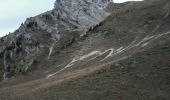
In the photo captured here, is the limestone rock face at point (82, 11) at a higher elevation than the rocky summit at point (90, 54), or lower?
higher

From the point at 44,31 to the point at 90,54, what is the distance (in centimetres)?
2706

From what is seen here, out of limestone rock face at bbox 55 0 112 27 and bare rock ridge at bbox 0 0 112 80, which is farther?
limestone rock face at bbox 55 0 112 27

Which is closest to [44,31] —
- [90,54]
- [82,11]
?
[82,11]

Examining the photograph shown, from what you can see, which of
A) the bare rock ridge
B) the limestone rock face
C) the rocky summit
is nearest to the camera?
the rocky summit

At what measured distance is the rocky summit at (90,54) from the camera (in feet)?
177

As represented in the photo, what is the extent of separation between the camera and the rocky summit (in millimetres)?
54031

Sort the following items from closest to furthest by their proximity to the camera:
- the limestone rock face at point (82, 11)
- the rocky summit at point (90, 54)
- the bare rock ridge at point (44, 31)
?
1. the rocky summit at point (90, 54)
2. the bare rock ridge at point (44, 31)
3. the limestone rock face at point (82, 11)

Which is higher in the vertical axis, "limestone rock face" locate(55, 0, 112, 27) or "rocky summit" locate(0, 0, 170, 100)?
"limestone rock face" locate(55, 0, 112, 27)

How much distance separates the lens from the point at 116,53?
82562 mm

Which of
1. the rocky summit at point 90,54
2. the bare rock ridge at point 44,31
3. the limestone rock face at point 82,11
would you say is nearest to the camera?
the rocky summit at point 90,54

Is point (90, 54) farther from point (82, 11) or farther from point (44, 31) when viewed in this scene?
point (82, 11)

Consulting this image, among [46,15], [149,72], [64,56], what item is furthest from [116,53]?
[46,15]

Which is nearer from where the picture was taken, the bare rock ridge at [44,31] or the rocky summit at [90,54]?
the rocky summit at [90,54]

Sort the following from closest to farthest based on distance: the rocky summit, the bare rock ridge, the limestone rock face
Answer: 1. the rocky summit
2. the bare rock ridge
3. the limestone rock face
